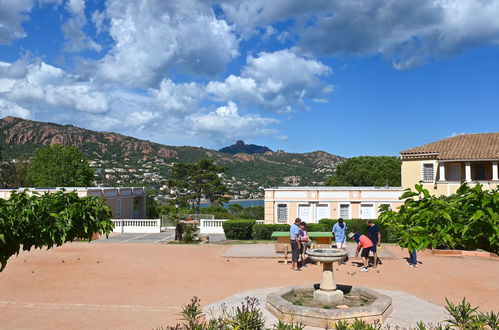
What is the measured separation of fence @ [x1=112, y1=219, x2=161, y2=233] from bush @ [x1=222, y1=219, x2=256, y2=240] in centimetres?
714

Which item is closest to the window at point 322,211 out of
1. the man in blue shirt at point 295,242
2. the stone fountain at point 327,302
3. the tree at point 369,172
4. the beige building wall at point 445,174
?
the beige building wall at point 445,174

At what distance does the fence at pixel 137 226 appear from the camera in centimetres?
2920

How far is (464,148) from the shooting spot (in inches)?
1171

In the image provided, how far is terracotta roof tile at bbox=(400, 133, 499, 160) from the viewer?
92.7ft

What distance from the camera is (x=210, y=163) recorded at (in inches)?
2638

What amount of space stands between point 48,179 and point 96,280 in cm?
3865

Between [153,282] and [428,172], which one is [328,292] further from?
[428,172]

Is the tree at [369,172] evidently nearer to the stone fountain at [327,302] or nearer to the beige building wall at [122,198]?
the beige building wall at [122,198]

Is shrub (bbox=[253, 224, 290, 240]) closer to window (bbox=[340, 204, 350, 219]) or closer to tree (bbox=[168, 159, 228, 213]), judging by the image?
window (bbox=[340, 204, 350, 219])

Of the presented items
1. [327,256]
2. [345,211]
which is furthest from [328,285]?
[345,211]

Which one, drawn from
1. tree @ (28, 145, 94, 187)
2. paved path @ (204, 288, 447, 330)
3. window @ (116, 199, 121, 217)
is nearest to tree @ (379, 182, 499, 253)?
paved path @ (204, 288, 447, 330)

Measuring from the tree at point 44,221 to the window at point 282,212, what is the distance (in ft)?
75.3

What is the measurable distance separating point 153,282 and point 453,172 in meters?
24.6

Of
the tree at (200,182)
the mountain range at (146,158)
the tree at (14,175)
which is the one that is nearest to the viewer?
the tree at (14,175)
